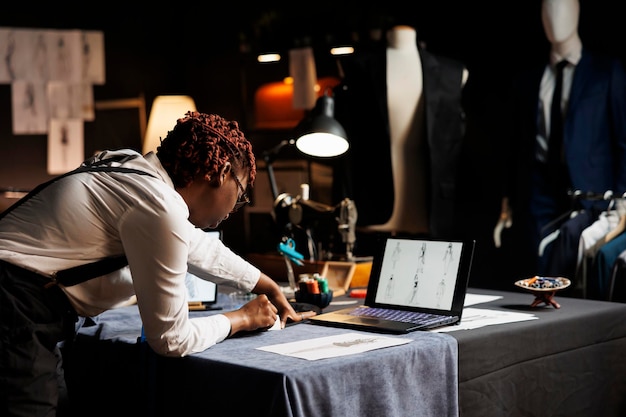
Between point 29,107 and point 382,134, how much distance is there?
3.07 metres

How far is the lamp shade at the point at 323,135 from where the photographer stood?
3.13 meters

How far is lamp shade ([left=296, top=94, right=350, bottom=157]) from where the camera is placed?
313 centimetres

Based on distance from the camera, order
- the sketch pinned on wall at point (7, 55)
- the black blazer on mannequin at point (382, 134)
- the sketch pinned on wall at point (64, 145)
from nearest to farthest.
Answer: the black blazer on mannequin at point (382, 134), the sketch pinned on wall at point (7, 55), the sketch pinned on wall at point (64, 145)

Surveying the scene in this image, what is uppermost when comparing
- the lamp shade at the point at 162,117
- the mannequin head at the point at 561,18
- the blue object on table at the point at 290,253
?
the mannequin head at the point at 561,18

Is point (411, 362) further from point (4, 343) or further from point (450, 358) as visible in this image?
point (4, 343)

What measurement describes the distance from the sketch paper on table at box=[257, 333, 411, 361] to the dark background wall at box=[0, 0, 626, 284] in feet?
9.84

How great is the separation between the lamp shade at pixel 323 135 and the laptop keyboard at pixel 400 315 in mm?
795

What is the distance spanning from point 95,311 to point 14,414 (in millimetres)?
282

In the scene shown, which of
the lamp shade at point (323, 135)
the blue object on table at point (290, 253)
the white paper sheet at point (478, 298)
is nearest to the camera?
the white paper sheet at point (478, 298)

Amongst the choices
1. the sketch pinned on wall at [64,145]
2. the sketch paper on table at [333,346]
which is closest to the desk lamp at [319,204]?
the sketch paper on table at [333,346]

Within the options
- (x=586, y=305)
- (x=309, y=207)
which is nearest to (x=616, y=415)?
(x=586, y=305)

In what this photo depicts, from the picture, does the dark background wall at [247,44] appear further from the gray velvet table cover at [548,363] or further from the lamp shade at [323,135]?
the gray velvet table cover at [548,363]

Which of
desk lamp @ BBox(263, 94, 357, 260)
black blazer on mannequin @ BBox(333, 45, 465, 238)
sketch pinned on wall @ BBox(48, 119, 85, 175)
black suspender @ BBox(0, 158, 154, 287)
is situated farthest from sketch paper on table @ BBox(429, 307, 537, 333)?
sketch pinned on wall @ BBox(48, 119, 85, 175)

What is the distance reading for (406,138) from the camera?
4.13 meters
